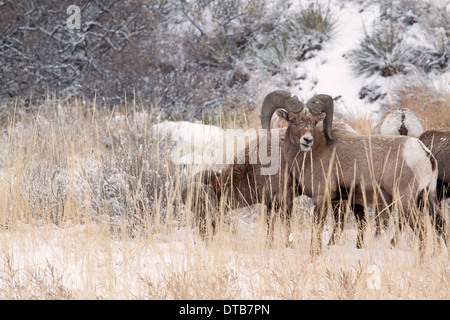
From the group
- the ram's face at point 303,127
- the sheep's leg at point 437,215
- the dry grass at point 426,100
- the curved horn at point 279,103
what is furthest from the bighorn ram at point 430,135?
the dry grass at point 426,100

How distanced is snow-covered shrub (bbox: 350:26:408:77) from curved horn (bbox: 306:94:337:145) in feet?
23.5

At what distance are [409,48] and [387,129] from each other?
7.33 metres

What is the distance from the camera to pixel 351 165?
5.20 metres

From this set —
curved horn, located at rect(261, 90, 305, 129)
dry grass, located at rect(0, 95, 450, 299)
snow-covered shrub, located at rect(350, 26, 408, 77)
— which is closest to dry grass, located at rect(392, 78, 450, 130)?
snow-covered shrub, located at rect(350, 26, 408, 77)

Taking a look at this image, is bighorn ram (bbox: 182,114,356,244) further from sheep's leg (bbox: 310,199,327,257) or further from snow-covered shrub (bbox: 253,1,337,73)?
snow-covered shrub (bbox: 253,1,337,73)

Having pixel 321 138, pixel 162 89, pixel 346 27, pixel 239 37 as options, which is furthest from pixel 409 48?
pixel 321 138

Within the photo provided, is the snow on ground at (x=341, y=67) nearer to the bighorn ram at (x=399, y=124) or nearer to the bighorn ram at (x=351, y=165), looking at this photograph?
the bighorn ram at (x=399, y=124)

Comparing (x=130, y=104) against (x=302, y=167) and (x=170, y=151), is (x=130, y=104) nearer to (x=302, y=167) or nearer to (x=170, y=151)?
(x=170, y=151)

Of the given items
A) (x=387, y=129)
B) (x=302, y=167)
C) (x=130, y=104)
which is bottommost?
(x=302, y=167)

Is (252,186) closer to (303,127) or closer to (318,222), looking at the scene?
(318,222)

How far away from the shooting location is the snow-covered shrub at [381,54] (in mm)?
12191

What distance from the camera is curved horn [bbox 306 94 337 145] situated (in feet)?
17.1

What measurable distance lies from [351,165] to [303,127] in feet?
1.85

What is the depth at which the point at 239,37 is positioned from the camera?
1519 centimetres
